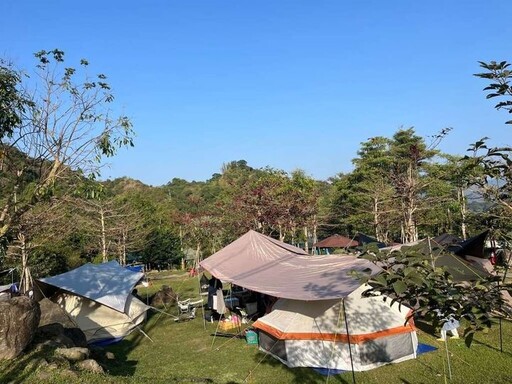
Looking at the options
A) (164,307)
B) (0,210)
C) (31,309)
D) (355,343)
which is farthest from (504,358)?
(164,307)

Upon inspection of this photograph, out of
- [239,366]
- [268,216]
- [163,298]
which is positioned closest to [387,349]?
[239,366]

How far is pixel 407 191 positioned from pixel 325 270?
30.4ft

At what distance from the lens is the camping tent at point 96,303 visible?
36.7ft

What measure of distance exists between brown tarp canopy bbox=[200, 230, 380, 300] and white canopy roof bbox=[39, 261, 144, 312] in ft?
8.26

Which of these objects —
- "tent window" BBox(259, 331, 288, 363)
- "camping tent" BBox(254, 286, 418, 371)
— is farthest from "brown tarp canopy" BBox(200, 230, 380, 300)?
"tent window" BBox(259, 331, 288, 363)

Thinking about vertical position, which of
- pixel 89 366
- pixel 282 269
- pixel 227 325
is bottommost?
pixel 227 325

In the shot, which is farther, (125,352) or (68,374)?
(125,352)

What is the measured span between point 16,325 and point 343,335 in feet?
18.5

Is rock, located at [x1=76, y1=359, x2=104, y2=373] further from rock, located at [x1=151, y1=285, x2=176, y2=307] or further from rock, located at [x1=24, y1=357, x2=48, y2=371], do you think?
rock, located at [x1=151, y1=285, x2=176, y2=307]

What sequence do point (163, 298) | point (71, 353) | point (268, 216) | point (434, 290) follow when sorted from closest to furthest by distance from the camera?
point (434, 290)
point (71, 353)
point (163, 298)
point (268, 216)

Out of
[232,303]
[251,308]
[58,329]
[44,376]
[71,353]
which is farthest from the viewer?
[232,303]

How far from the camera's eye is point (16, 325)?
666cm

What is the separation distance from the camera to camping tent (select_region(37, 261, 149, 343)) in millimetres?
11180

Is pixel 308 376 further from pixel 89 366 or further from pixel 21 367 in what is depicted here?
pixel 21 367
